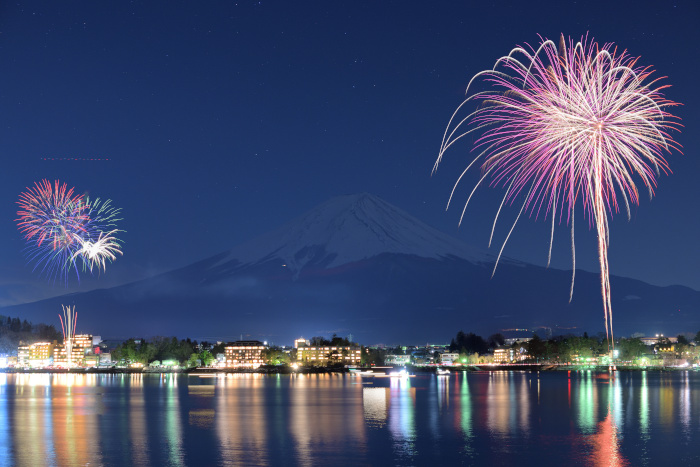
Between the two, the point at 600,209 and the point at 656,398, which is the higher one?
the point at 600,209

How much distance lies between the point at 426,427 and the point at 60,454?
19842 mm

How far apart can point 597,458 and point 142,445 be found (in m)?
19.1

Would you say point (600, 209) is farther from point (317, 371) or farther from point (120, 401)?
point (317, 371)

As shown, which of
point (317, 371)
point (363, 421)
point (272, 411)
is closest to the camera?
point (363, 421)

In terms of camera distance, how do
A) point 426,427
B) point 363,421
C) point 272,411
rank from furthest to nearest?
point 272,411
point 363,421
point 426,427

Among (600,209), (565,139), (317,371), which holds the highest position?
(565,139)

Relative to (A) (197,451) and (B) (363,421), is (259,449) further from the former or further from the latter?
(B) (363,421)

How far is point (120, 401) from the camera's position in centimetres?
7131

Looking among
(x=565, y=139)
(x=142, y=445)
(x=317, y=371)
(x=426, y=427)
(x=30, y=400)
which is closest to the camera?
(x=565, y=139)

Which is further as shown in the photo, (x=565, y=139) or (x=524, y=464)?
(x=565, y=139)

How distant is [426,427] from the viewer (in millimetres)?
45812

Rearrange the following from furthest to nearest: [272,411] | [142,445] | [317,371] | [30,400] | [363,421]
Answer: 1. [317,371]
2. [30,400]
3. [272,411]
4. [363,421]
5. [142,445]

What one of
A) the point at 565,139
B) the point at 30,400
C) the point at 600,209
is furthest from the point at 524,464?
the point at 30,400

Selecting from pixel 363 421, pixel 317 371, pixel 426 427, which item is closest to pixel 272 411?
pixel 363 421
